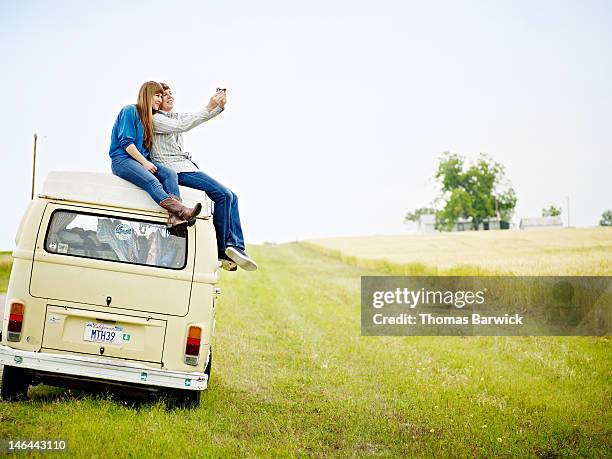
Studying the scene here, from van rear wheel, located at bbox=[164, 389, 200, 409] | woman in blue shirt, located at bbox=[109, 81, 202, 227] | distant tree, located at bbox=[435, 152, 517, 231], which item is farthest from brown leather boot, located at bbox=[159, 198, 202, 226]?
distant tree, located at bbox=[435, 152, 517, 231]

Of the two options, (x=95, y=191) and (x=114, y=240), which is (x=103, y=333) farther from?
(x=95, y=191)

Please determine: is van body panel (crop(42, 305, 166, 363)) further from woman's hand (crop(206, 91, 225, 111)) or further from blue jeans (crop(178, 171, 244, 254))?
woman's hand (crop(206, 91, 225, 111))

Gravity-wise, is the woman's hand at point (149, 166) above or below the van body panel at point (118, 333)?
above

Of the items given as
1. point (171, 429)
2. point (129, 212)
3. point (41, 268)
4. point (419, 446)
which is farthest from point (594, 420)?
point (41, 268)

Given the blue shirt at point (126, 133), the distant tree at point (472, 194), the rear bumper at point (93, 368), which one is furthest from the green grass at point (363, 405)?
the distant tree at point (472, 194)

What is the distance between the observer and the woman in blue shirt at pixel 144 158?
6848 millimetres

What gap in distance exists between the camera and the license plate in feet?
22.3

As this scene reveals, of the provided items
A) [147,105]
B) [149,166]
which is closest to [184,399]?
[149,166]

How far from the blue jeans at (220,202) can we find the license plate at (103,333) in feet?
5.54

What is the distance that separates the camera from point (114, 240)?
699 centimetres

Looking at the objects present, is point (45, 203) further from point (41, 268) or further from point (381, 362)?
point (381, 362)

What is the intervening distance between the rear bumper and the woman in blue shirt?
1509 millimetres

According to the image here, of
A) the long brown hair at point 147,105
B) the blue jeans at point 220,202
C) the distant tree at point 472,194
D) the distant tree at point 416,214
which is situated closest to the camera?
the long brown hair at point 147,105

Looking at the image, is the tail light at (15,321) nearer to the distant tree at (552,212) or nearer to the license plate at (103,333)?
the license plate at (103,333)
